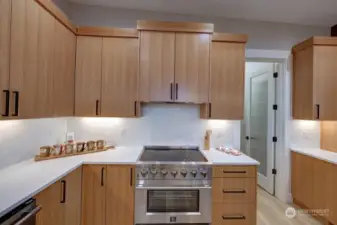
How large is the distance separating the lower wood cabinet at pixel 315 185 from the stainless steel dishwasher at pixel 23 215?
9.72 ft

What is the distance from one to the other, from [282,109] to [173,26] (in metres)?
2.13

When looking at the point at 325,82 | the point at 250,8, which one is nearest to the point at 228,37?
the point at 250,8

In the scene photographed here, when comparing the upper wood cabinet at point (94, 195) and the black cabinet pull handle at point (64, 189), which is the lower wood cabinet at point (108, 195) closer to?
the upper wood cabinet at point (94, 195)

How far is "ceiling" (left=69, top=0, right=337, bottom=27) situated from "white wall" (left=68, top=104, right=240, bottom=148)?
4.28 feet

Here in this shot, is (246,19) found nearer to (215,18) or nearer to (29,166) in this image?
(215,18)

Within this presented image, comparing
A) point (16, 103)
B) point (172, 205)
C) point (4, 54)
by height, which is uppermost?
point (4, 54)

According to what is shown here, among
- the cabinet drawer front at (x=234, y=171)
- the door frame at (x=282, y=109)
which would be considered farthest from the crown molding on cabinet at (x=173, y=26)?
the cabinet drawer front at (x=234, y=171)

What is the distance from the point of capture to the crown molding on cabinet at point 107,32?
2600mm

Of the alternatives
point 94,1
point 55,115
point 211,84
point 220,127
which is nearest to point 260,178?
point 220,127

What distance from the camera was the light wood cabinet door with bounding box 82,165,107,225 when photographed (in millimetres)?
2230

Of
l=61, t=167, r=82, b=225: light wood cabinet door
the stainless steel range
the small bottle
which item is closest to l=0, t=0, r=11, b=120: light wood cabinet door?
l=61, t=167, r=82, b=225: light wood cabinet door

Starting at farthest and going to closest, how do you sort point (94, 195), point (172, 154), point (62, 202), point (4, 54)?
1. point (172, 154)
2. point (94, 195)
3. point (62, 202)
4. point (4, 54)

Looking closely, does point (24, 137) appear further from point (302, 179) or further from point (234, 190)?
point (302, 179)

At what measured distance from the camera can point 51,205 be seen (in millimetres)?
1671
